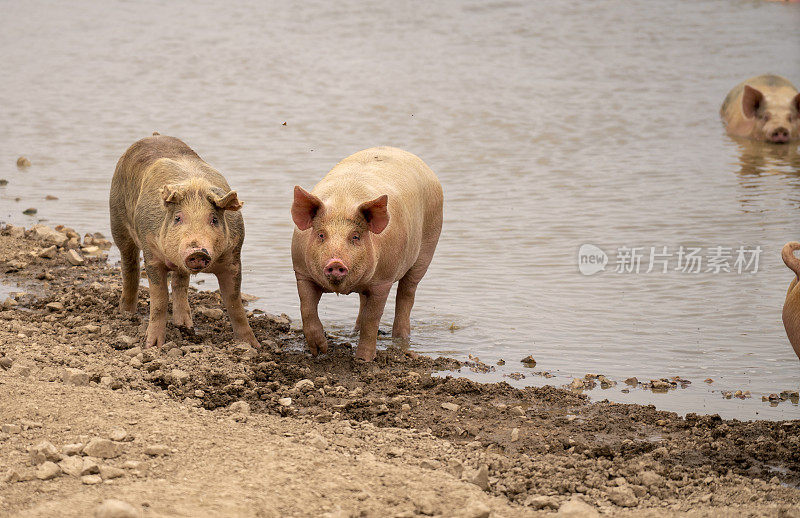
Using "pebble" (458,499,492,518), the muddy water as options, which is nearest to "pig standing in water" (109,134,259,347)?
the muddy water

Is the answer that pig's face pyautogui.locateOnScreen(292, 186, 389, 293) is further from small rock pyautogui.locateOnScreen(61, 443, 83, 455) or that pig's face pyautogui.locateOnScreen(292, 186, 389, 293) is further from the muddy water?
small rock pyautogui.locateOnScreen(61, 443, 83, 455)

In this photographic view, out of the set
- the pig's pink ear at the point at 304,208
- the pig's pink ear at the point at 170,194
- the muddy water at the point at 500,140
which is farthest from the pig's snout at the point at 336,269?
the muddy water at the point at 500,140

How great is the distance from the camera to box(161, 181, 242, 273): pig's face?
648cm

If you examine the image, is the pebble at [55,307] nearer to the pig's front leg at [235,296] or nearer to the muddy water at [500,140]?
the pig's front leg at [235,296]

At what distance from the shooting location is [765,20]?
2873 cm

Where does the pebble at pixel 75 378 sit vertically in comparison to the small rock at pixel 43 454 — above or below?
below

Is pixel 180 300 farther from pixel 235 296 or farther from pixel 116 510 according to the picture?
pixel 116 510

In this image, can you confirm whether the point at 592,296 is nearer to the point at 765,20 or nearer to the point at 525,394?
the point at 525,394

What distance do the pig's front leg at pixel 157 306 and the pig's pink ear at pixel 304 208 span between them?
981 millimetres

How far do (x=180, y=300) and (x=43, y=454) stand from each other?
121 inches

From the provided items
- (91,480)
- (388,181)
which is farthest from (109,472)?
(388,181)

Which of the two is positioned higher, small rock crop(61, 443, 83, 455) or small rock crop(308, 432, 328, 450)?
small rock crop(61, 443, 83, 455)

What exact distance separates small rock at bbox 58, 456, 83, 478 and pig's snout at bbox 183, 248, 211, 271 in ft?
6.10

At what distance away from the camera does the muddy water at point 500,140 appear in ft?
28.0
